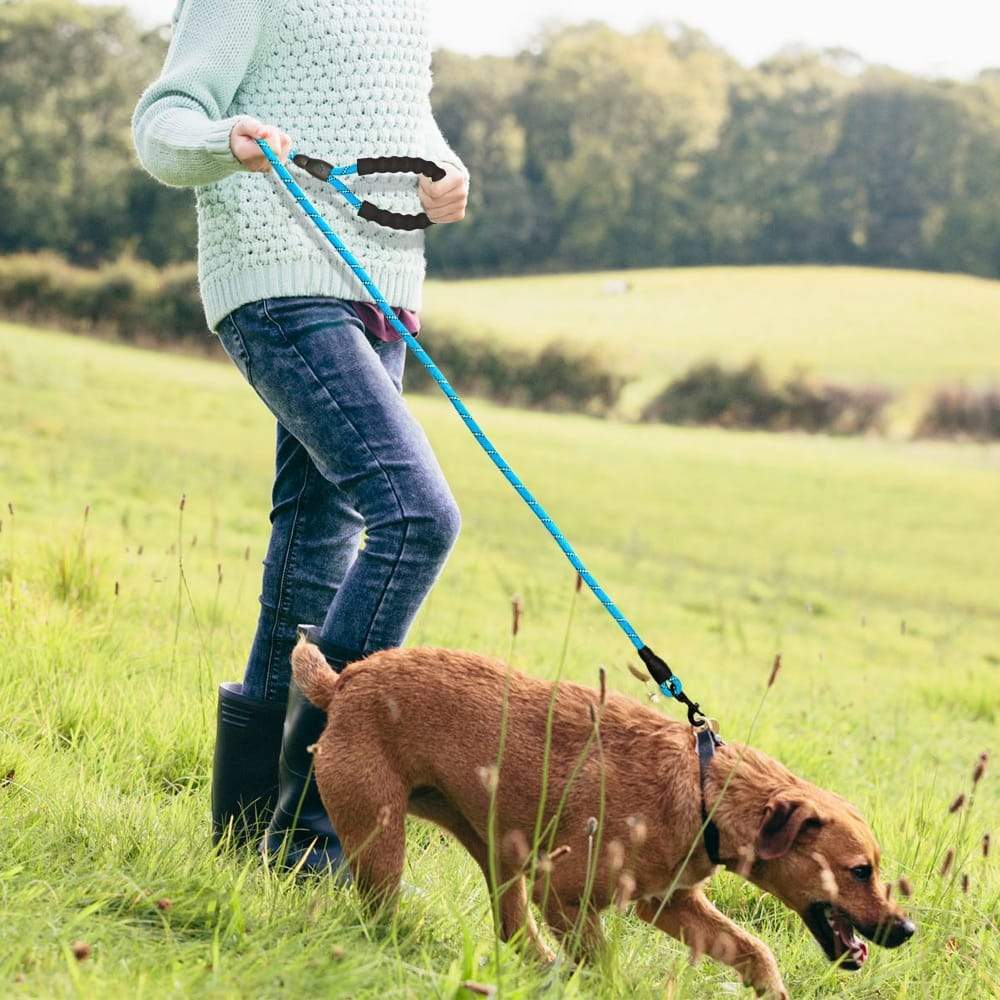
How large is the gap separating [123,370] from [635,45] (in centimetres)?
4409

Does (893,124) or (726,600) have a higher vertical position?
(893,124)

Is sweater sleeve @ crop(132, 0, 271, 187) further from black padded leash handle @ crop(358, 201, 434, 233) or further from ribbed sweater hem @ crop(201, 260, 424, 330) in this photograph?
black padded leash handle @ crop(358, 201, 434, 233)

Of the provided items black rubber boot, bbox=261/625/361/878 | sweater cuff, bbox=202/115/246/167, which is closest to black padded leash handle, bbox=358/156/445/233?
sweater cuff, bbox=202/115/246/167

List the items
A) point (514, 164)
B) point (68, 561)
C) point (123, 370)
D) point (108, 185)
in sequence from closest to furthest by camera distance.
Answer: point (68, 561) → point (123, 370) → point (108, 185) → point (514, 164)

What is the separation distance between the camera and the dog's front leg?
8.82 feet

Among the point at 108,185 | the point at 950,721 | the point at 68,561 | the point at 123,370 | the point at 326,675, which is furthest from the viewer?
the point at 108,185

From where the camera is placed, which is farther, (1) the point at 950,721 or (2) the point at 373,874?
(1) the point at 950,721

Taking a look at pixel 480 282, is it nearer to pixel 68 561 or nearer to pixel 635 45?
pixel 635 45

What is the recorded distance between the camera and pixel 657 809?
8.46 feet

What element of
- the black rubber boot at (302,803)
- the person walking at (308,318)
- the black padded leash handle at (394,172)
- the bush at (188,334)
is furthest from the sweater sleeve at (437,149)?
the bush at (188,334)

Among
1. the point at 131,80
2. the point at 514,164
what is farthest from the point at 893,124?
the point at 131,80

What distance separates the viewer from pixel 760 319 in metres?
44.4

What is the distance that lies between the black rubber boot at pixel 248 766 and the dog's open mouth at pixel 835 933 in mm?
1353

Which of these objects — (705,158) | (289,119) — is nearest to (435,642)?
(289,119)
